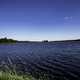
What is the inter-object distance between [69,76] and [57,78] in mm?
1406

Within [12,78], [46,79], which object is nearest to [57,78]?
[46,79]

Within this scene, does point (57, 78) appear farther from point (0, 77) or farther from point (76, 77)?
point (0, 77)

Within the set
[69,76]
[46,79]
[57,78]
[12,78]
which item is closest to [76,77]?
[69,76]

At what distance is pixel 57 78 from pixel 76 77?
190 cm

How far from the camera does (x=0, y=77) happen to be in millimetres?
11039

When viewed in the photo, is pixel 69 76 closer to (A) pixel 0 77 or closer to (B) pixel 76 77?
(B) pixel 76 77

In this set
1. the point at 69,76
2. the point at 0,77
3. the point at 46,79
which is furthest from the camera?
the point at 69,76

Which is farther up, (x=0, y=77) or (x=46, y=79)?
(x=0, y=77)

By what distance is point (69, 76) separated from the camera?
15164 millimetres

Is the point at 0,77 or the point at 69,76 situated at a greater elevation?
the point at 0,77

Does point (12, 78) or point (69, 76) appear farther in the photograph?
point (69, 76)

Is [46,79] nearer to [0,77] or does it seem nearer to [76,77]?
[76,77]

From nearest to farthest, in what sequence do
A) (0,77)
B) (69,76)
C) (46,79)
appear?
(0,77)
(46,79)
(69,76)

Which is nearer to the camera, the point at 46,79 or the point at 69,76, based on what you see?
the point at 46,79
